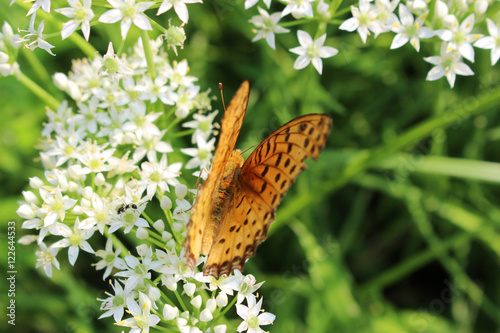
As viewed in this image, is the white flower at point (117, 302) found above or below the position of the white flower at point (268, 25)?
below

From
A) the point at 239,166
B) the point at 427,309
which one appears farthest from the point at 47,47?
the point at 427,309

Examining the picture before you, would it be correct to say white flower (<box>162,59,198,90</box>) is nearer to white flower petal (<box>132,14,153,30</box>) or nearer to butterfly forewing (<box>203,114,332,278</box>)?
white flower petal (<box>132,14,153,30</box>)

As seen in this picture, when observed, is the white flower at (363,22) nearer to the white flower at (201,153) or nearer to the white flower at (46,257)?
the white flower at (201,153)

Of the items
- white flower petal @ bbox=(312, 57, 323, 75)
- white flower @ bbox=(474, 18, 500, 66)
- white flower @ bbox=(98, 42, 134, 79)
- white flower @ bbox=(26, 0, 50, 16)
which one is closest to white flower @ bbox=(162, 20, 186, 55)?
white flower @ bbox=(98, 42, 134, 79)

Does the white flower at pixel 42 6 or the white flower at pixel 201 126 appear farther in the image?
the white flower at pixel 201 126

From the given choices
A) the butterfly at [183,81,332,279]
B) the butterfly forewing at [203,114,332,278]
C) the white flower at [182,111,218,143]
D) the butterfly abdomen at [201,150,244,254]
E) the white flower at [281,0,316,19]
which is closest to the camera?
the butterfly at [183,81,332,279]

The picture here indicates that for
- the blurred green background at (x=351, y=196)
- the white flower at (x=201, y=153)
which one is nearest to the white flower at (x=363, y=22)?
the blurred green background at (x=351, y=196)

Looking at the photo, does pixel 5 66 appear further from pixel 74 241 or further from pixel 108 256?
pixel 108 256

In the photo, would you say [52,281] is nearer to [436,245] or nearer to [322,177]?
[322,177]
